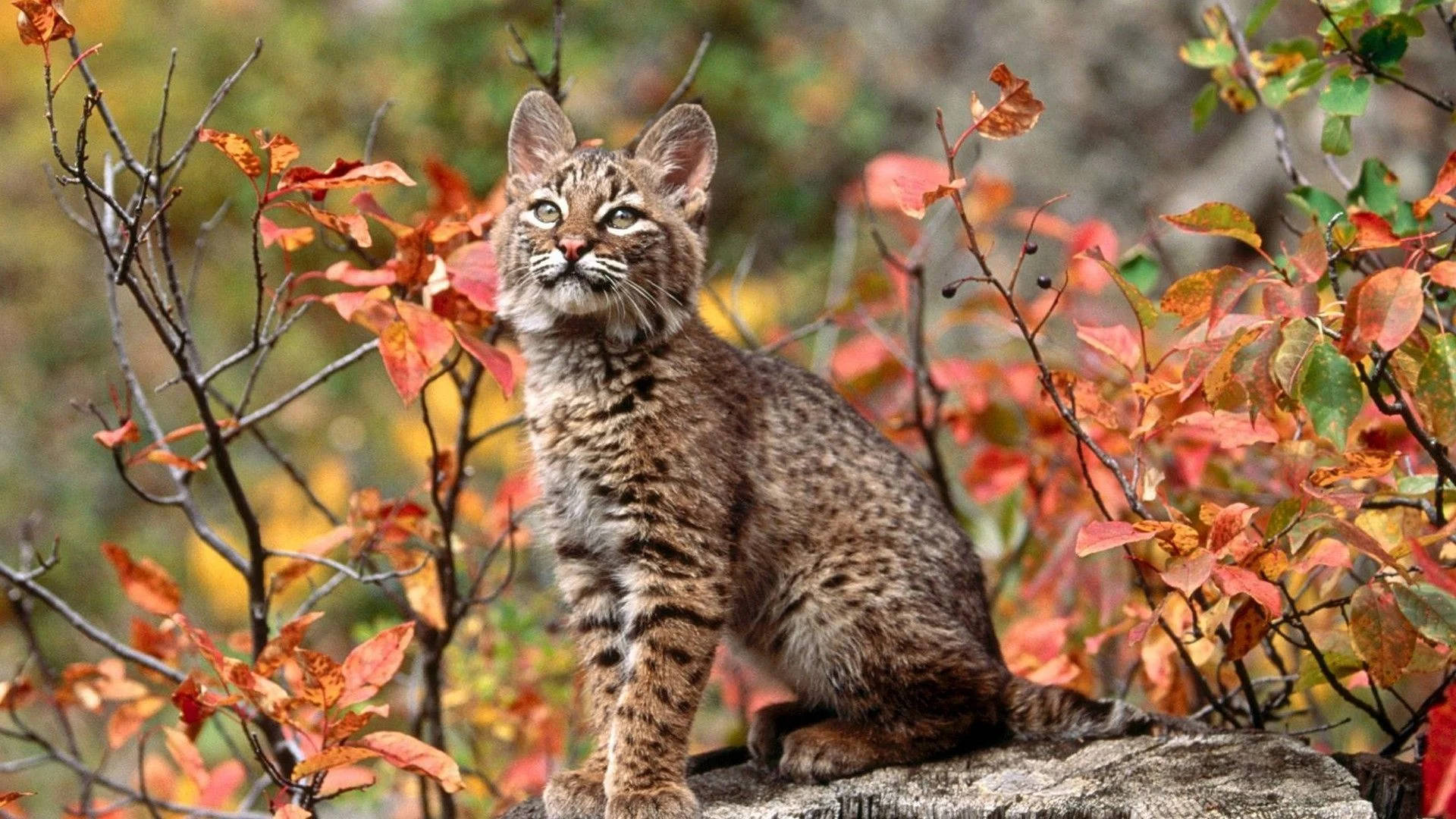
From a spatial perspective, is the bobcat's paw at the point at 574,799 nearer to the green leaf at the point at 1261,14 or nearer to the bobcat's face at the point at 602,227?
the bobcat's face at the point at 602,227

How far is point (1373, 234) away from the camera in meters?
3.04

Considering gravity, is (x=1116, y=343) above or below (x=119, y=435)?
below

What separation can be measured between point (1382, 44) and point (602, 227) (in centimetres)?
208

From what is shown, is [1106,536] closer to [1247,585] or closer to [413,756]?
[1247,585]

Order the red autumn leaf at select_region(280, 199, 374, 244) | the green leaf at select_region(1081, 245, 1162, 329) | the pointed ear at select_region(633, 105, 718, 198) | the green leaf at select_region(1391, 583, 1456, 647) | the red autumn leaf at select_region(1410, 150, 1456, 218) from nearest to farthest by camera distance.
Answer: the green leaf at select_region(1391, 583, 1456, 647) < the red autumn leaf at select_region(1410, 150, 1456, 218) < the green leaf at select_region(1081, 245, 1162, 329) < the red autumn leaf at select_region(280, 199, 374, 244) < the pointed ear at select_region(633, 105, 718, 198)

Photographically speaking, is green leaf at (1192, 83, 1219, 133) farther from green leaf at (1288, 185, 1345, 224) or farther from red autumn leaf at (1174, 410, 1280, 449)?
red autumn leaf at (1174, 410, 1280, 449)

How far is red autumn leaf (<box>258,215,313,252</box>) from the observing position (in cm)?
377

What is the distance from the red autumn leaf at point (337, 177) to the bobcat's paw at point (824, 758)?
5.96 feet

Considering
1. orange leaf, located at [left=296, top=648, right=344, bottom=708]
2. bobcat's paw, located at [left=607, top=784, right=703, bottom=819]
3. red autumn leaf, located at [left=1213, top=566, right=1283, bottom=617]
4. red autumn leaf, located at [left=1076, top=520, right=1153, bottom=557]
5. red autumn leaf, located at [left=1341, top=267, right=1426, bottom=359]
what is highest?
red autumn leaf, located at [left=1341, top=267, right=1426, bottom=359]

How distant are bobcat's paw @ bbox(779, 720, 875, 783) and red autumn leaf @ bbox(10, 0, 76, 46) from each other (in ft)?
8.16

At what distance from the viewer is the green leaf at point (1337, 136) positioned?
12.2 feet

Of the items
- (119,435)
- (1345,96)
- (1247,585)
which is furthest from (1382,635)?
(119,435)

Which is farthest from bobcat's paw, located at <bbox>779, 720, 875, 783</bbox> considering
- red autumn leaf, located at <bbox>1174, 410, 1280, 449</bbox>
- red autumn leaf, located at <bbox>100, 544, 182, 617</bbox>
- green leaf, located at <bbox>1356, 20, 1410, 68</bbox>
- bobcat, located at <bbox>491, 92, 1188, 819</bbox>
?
green leaf, located at <bbox>1356, 20, 1410, 68</bbox>

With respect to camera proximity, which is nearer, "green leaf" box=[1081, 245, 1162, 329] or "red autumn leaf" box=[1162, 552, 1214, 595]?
"red autumn leaf" box=[1162, 552, 1214, 595]
